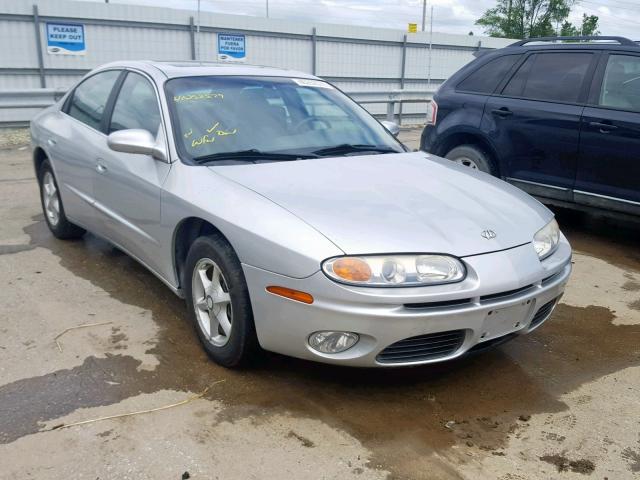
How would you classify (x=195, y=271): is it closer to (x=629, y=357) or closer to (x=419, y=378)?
(x=419, y=378)

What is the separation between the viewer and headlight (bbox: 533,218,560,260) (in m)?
3.27

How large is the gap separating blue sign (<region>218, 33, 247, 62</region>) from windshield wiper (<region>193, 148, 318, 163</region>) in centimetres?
1224

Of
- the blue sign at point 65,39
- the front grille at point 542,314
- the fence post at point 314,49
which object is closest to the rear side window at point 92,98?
the front grille at point 542,314

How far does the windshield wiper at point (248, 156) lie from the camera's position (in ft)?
11.9

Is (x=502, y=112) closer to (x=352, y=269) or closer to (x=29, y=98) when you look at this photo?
(x=352, y=269)

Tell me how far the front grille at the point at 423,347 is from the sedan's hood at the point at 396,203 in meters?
0.38

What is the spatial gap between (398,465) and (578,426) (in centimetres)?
92

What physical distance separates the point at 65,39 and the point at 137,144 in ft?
37.5

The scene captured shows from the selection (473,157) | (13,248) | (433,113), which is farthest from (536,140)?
(13,248)

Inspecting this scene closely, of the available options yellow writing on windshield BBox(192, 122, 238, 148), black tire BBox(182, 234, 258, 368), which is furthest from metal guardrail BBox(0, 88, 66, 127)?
black tire BBox(182, 234, 258, 368)

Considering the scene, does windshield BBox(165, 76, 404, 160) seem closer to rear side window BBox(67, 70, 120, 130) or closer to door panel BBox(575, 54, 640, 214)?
rear side window BBox(67, 70, 120, 130)

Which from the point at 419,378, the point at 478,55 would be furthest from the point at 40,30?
the point at 419,378

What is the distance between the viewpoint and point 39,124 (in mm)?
5461

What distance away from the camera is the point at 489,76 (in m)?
6.56
